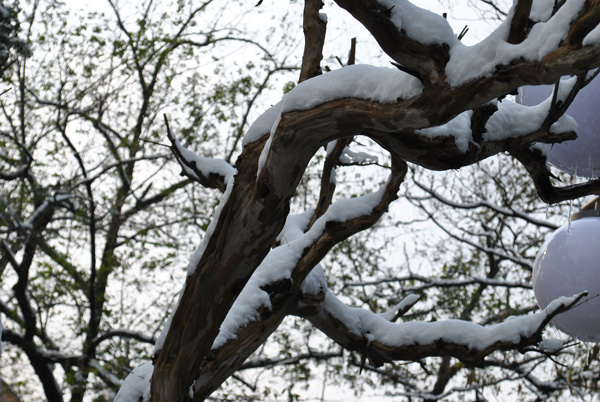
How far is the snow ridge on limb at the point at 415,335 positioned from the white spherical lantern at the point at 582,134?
1.02 meters

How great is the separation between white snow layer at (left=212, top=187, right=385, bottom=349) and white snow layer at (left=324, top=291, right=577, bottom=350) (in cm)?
34

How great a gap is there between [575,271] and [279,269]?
1445 millimetres

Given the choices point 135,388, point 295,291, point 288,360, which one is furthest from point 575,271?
point 288,360

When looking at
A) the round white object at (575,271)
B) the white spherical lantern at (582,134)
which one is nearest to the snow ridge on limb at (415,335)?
the round white object at (575,271)

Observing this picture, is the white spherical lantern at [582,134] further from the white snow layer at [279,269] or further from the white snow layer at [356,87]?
the white snow layer at [279,269]

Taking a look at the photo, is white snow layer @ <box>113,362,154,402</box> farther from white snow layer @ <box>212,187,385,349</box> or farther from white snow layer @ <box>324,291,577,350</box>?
white snow layer @ <box>324,291,577,350</box>

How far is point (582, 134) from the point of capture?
2.67 m

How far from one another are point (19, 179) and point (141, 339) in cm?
259

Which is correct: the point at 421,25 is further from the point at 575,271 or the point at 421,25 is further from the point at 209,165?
the point at 209,165

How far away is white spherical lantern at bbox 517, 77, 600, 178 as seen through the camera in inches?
103

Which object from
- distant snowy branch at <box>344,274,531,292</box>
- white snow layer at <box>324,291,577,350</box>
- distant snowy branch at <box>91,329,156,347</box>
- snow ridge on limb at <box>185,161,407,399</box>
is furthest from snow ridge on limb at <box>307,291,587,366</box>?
distant snowy branch at <box>91,329,156,347</box>

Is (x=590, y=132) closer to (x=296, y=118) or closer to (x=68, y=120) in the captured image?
(x=296, y=118)

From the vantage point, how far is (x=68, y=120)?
28.0 feet

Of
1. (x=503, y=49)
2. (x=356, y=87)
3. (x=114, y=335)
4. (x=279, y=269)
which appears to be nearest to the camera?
(x=503, y=49)
